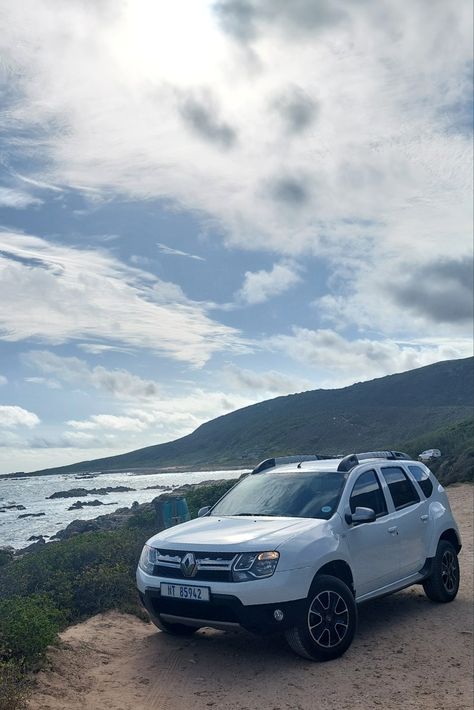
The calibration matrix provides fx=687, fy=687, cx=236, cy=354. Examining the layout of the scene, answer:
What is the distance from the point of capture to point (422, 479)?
8.87m

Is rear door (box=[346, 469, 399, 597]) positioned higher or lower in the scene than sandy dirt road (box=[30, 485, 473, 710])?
higher

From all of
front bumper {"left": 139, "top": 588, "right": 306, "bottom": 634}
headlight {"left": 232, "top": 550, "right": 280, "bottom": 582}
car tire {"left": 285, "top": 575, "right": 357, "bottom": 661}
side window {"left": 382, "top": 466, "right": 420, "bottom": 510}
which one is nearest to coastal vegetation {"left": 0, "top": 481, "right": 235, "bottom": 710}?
front bumper {"left": 139, "top": 588, "right": 306, "bottom": 634}

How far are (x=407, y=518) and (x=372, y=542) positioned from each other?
96cm

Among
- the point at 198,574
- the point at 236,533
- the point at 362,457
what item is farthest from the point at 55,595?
the point at 362,457

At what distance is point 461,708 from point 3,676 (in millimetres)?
3670

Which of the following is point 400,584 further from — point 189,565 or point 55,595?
point 55,595

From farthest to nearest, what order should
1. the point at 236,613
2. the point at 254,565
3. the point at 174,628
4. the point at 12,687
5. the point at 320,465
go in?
1. the point at 320,465
2. the point at 174,628
3. the point at 254,565
4. the point at 236,613
5. the point at 12,687

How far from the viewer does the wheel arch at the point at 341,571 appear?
6.63m

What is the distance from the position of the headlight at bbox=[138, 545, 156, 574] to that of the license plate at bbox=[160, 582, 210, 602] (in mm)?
310

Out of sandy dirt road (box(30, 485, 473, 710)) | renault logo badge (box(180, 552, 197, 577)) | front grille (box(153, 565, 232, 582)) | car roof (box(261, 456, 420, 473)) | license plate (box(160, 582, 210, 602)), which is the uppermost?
car roof (box(261, 456, 420, 473))

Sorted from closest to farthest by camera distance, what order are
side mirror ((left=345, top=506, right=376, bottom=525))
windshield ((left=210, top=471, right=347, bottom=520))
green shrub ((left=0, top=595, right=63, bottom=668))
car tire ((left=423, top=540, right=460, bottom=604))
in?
green shrub ((left=0, top=595, right=63, bottom=668)) → side mirror ((left=345, top=506, right=376, bottom=525)) → windshield ((left=210, top=471, right=347, bottom=520)) → car tire ((left=423, top=540, right=460, bottom=604))

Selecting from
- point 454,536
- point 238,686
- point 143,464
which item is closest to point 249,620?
point 238,686

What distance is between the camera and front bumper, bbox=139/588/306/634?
19.2 ft

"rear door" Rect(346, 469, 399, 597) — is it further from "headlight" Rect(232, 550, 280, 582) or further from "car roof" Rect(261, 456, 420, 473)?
"headlight" Rect(232, 550, 280, 582)
